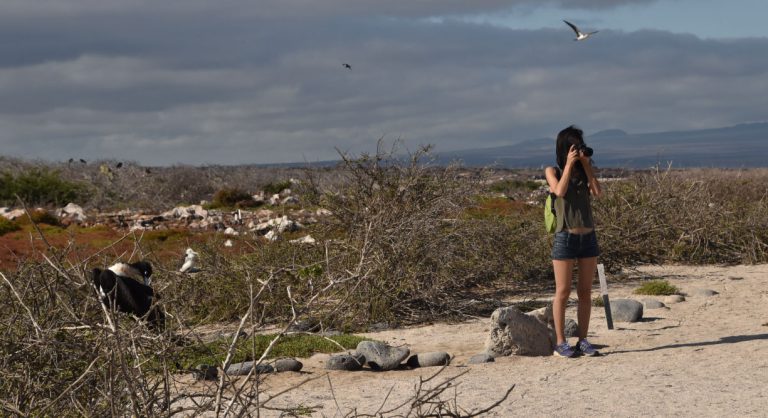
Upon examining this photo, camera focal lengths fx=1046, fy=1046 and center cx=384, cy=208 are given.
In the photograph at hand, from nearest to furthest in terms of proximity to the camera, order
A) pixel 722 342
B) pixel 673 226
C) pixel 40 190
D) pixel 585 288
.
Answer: pixel 585 288 < pixel 722 342 < pixel 673 226 < pixel 40 190

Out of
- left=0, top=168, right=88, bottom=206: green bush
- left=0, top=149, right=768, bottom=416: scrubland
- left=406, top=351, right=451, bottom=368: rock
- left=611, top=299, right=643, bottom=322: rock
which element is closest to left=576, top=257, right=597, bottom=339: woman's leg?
left=406, top=351, right=451, bottom=368: rock

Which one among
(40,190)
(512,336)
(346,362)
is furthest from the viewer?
(40,190)

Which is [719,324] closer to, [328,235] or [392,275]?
[392,275]

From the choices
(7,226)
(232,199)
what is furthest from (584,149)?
(232,199)

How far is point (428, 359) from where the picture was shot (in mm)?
8922

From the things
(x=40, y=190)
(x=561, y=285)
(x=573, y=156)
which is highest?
(x=573, y=156)

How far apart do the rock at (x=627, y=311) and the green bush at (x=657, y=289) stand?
1979 millimetres

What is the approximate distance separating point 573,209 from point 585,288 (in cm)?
70

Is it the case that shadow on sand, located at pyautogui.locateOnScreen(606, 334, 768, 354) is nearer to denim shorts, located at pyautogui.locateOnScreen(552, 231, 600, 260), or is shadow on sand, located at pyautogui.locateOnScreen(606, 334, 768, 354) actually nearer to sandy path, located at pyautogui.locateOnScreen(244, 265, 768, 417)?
sandy path, located at pyautogui.locateOnScreen(244, 265, 768, 417)

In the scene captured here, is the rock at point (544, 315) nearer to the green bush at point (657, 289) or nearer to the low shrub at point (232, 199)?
the green bush at point (657, 289)

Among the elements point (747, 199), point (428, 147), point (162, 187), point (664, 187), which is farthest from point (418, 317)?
point (162, 187)

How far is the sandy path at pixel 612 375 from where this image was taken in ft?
23.9

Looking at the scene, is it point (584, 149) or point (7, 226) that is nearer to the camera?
point (584, 149)

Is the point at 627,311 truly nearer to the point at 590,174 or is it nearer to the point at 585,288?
the point at 585,288
